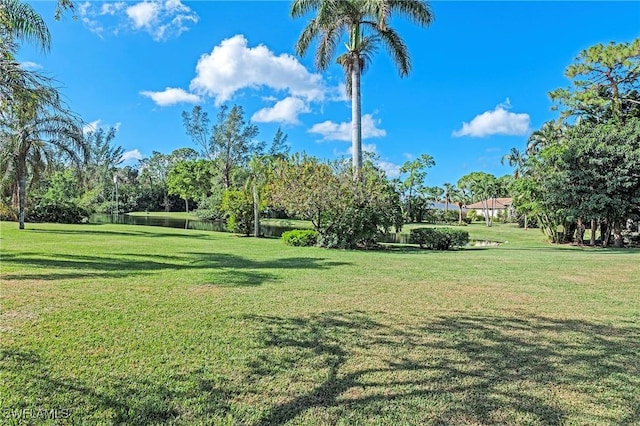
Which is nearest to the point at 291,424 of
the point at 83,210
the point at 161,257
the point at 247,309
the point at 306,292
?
the point at 247,309

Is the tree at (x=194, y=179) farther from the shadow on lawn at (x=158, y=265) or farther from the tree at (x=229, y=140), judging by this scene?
the shadow on lawn at (x=158, y=265)

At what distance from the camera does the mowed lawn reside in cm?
309

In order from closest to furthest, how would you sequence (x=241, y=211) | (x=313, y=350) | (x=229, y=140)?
(x=313, y=350) → (x=241, y=211) → (x=229, y=140)

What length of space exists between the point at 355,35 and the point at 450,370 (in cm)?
1607

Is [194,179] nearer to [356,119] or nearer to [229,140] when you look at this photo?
[229,140]

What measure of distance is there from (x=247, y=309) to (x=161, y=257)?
21.0ft

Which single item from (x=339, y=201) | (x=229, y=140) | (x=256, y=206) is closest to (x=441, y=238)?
(x=339, y=201)

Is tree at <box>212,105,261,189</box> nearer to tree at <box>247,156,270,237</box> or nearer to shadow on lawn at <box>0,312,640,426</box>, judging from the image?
tree at <box>247,156,270,237</box>

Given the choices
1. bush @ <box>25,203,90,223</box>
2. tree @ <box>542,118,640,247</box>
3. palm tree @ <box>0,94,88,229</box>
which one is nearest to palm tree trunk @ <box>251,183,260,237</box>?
palm tree @ <box>0,94,88,229</box>

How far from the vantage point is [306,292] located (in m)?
6.89

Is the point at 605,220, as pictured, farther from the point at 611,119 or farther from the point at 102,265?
the point at 102,265

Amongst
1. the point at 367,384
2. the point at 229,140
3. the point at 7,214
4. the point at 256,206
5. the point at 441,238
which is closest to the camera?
the point at 367,384

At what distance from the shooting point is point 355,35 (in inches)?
672

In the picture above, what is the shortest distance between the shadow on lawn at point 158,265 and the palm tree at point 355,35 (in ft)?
23.9
